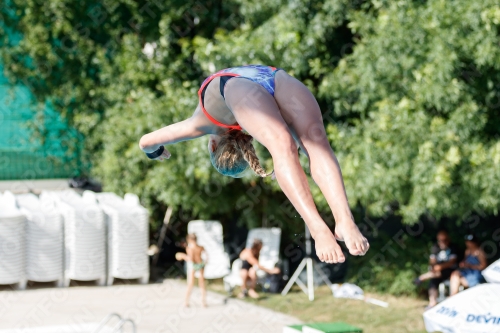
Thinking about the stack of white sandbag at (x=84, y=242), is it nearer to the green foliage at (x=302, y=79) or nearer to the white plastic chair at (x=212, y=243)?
the green foliage at (x=302, y=79)

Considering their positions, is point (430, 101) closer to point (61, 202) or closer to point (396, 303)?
point (396, 303)

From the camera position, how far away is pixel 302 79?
12.0m

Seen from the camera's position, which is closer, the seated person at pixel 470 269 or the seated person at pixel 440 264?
the seated person at pixel 470 269

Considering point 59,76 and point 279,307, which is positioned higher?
point 59,76

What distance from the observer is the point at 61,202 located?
47.3 ft

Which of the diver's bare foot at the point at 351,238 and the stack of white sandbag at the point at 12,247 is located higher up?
the diver's bare foot at the point at 351,238

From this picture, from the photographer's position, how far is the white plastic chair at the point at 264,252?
44.5 feet

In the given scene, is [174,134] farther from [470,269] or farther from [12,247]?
[12,247]

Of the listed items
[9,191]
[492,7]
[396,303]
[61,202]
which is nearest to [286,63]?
[492,7]

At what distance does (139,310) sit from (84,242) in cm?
239

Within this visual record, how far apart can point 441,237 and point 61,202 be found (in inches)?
276

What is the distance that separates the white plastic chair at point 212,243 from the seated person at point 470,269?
465 cm

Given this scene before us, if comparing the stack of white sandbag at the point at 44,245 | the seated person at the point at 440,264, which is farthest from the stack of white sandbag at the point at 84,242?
the seated person at the point at 440,264

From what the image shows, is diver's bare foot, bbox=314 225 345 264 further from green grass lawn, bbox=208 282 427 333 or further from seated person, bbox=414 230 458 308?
seated person, bbox=414 230 458 308
